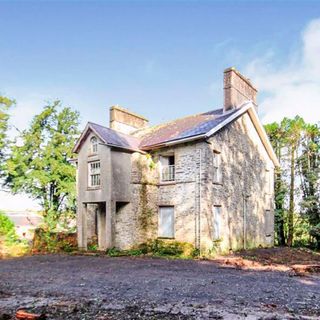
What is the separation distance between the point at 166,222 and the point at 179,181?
259 centimetres

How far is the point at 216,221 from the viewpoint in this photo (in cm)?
1777

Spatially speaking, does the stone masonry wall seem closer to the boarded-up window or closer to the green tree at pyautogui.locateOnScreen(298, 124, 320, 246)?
the boarded-up window

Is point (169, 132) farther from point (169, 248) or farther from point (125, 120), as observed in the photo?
point (169, 248)

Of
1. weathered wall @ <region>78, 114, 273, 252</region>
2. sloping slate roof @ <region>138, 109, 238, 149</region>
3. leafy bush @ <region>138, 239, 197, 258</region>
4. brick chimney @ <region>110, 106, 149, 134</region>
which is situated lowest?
leafy bush @ <region>138, 239, 197, 258</region>

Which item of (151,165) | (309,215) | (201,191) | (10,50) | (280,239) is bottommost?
(280,239)

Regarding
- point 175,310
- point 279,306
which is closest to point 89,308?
point 175,310

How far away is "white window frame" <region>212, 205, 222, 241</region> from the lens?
17.2 metres

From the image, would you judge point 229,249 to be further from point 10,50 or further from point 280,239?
point 10,50

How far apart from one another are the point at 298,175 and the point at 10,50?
2421 centimetres

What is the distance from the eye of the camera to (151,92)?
21.1 metres

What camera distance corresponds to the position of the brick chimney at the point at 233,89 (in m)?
19.3

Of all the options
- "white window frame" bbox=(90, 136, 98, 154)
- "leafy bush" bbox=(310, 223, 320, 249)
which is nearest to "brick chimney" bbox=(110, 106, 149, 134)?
"white window frame" bbox=(90, 136, 98, 154)

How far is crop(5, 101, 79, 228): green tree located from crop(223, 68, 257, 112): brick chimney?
14.2m

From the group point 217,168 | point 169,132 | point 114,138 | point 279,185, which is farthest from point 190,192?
point 279,185
